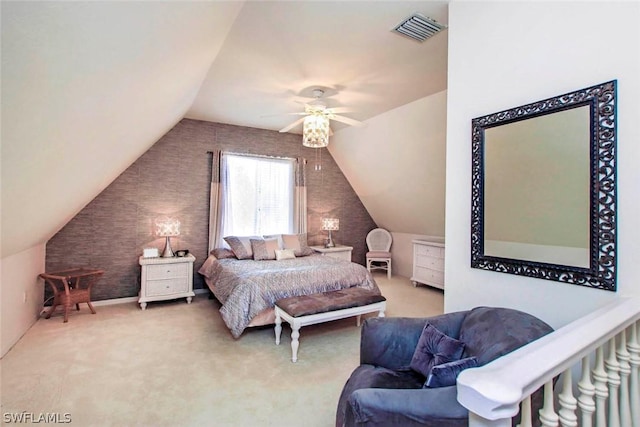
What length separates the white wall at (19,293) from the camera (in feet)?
9.32

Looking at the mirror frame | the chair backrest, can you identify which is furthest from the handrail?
the chair backrest

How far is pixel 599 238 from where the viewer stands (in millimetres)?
1454

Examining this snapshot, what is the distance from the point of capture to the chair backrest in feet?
22.1

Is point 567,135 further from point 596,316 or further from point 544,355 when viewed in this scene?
point 544,355

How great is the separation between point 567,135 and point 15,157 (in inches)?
108

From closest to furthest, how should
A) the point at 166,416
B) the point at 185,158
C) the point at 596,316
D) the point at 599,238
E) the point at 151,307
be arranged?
1. the point at 596,316
2. the point at 599,238
3. the point at 166,416
4. the point at 151,307
5. the point at 185,158

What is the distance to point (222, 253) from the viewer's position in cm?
470

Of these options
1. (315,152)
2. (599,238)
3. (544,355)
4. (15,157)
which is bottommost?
(544,355)

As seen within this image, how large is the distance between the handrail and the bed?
2.76m

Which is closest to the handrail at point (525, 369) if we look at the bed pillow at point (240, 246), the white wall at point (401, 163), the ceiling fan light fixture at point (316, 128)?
the ceiling fan light fixture at point (316, 128)

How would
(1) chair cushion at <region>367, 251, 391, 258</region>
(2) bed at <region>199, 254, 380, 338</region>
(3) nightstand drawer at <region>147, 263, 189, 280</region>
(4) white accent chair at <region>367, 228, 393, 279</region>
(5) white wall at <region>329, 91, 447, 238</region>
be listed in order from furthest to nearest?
1. (4) white accent chair at <region>367, 228, 393, 279</region>
2. (1) chair cushion at <region>367, 251, 391, 258</region>
3. (3) nightstand drawer at <region>147, 263, 189, 280</region>
4. (5) white wall at <region>329, 91, 447, 238</region>
5. (2) bed at <region>199, 254, 380, 338</region>

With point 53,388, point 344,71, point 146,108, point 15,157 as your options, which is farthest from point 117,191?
point 344,71

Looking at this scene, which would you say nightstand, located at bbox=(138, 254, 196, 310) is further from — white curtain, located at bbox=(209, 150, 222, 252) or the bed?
white curtain, located at bbox=(209, 150, 222, 252)

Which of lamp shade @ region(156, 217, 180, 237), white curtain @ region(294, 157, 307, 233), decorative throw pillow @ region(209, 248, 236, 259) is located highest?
white curtain @ region(294, 157, 307, 233)
